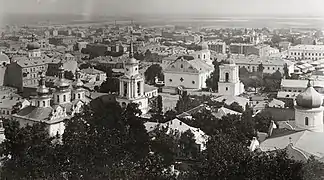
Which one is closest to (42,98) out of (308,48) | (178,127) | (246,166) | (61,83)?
(61,83)

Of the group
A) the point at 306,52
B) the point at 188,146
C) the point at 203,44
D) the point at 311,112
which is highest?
the point at 203,44

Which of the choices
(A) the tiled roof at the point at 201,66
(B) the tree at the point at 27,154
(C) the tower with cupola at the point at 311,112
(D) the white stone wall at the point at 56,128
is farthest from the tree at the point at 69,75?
(C) the tower with cupola at the point at 311,112

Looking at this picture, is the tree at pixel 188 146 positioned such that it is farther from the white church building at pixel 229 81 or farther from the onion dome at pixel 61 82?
the white church building at pixel 229 81

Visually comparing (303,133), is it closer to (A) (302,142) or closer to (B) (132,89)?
(A) (302,142)

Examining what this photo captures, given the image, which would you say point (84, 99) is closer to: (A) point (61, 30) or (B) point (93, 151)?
(A) point (61, 30)

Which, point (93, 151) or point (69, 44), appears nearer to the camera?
point (93, 151)

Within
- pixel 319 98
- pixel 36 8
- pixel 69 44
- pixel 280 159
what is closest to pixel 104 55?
pixel 69 44

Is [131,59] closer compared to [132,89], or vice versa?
[132,89]

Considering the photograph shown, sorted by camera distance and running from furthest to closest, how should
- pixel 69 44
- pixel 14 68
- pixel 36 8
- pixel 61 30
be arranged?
pixel 14 68, pixel 69 44, pixel 61 30, pixel 36 8
